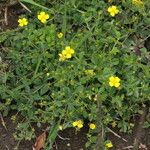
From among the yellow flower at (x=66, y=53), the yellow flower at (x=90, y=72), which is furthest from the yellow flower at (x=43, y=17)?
the yellow flower at (x=90, y=72)

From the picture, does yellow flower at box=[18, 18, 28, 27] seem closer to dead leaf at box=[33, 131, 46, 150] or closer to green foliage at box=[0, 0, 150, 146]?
green foliage at box=[0, 0, 150, 146]

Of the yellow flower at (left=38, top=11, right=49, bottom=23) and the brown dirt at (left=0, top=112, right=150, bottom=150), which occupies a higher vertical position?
the yellow flower at (left=38, top=11, right=49, bottom=23)

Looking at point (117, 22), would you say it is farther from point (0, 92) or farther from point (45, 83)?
point (0, 92)

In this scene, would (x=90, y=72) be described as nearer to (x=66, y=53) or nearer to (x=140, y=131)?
(x=66, y=53)

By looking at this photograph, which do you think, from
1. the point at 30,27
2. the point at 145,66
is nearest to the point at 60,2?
the point at 30,27

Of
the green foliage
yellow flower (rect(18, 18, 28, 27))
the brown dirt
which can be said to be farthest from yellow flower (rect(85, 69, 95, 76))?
yellow flower (rect(18, 18, 28, 27))

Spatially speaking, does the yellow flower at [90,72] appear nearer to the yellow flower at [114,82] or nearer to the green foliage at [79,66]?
the green foliage at [79,66]

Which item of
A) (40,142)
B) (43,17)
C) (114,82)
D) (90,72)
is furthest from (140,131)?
(43,17)

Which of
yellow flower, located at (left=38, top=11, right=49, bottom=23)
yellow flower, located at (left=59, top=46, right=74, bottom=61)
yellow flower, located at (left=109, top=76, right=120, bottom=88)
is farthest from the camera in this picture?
yellow flower, located at (left=38, top=11, right=49, bottom=23)

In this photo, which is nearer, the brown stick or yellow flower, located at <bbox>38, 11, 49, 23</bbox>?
the brown stick
